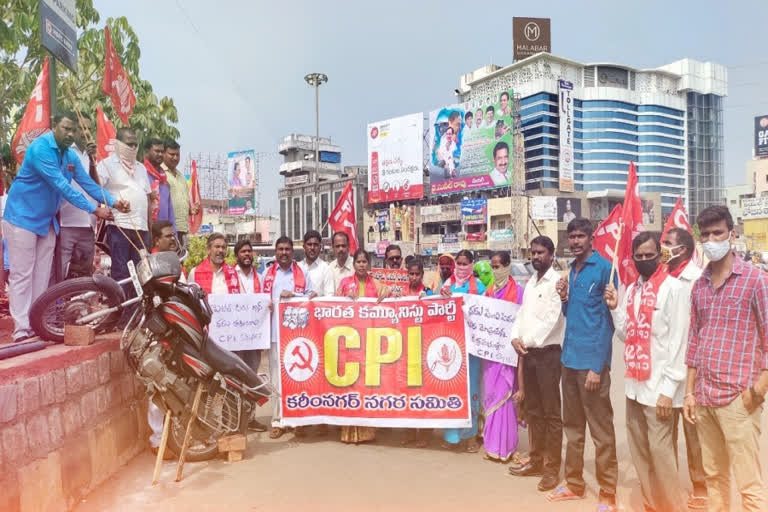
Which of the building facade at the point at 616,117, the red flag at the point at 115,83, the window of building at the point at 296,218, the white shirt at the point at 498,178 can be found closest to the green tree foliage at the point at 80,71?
the red flag at the point at 115,83

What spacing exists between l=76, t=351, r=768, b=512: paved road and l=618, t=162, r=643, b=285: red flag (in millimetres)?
1562

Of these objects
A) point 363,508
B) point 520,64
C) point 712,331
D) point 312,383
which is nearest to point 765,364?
point 712,331

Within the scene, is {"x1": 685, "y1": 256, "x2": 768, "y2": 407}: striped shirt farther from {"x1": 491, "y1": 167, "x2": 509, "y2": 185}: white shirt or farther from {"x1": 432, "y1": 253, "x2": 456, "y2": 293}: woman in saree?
{"x1": 491, "y1": 167, "x2": 509, "y2": 185}: white shirt

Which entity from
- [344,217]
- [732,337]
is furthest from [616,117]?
[732,337]

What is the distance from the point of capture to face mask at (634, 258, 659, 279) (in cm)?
378

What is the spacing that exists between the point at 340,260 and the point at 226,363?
2.00 meters

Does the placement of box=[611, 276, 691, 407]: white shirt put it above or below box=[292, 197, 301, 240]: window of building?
below

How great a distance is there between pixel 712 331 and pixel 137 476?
13.3 ft

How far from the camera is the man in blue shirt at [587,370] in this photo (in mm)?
4023

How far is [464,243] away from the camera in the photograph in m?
56.7

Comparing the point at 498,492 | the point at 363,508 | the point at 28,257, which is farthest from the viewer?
the point at 28,257

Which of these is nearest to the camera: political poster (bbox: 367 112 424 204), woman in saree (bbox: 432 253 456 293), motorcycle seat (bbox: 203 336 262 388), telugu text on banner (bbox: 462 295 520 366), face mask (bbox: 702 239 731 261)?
face mask (bbox: 702 239 731 261)

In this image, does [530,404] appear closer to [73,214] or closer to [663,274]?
[663,274]

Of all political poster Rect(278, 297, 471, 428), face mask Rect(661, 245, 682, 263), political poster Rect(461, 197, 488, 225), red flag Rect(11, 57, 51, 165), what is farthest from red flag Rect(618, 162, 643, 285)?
political poster Rect(461, 197, 488, 225)
